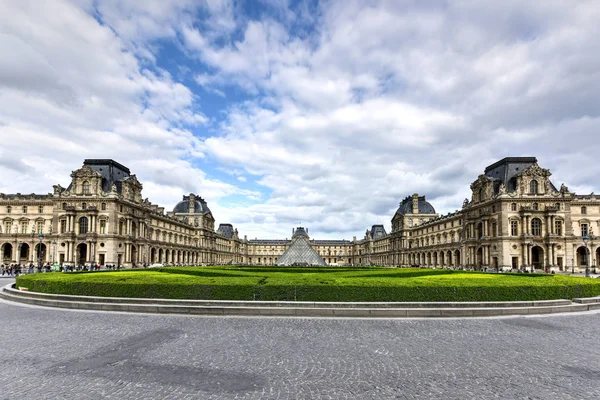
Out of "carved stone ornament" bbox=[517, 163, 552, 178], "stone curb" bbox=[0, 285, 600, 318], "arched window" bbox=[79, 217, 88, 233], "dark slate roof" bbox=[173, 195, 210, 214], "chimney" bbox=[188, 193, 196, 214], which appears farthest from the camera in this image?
"dark slate roof" bbox=[173, 195, 210, 214]

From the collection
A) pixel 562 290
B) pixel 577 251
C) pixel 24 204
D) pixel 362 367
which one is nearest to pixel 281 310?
pixel 362 367

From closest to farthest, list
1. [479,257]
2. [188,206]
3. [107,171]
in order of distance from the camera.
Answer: [107,171], [479,257], [188,206]

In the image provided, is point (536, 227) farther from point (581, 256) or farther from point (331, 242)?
point (331, 242)

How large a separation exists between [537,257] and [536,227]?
6.49 meters

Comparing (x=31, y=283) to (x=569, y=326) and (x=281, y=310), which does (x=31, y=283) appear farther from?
(x=569, y=326)

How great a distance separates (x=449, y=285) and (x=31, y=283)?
73.9 feet

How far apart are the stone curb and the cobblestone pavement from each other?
44.1 inches

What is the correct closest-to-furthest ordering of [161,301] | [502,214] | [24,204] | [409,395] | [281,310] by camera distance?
1. [409,395]
2. [281,310]
3. [161,301]
4. [502,214]
5. [24,204]

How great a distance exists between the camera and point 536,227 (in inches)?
2317

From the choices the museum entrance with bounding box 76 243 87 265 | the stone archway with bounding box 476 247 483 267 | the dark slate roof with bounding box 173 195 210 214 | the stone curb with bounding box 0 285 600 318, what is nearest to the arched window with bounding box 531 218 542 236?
the stone archway with bounding box 476 247 483 267

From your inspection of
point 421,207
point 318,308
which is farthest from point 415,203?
point 318,308

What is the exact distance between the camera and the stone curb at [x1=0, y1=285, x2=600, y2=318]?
14.3 m

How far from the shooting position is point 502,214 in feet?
193

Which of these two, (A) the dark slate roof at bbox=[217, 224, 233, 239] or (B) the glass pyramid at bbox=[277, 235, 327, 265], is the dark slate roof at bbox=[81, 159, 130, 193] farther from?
(A) the dark slate roof at bbox=[217, 224, 233, 239]
